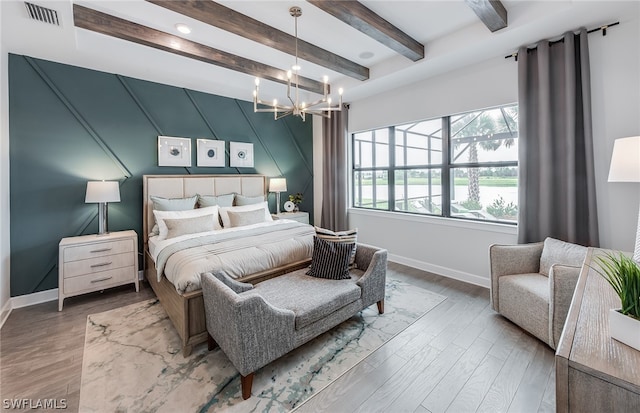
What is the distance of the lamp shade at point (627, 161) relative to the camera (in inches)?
77.6

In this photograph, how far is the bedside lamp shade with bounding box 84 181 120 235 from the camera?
3.13 metres

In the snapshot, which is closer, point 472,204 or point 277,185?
point 472,204

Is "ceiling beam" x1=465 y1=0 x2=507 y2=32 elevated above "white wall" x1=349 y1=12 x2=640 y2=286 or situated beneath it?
elevated above

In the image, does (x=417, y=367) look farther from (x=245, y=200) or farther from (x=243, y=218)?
(x=245, y=200)

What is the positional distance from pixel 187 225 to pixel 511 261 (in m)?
3.63

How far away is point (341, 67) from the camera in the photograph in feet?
11.9

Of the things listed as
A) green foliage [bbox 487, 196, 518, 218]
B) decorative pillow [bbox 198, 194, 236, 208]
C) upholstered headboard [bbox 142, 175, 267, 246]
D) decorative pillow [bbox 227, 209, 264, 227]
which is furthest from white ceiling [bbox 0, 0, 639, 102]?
decorative pillow [bbox 227, 209, 264, 227]

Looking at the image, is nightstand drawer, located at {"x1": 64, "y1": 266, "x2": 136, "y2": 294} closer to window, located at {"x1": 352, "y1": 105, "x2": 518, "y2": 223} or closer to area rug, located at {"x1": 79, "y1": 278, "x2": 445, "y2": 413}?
area rug, located at {"x1": 79, "y1": 278, "x2": 445, "y2": 413}

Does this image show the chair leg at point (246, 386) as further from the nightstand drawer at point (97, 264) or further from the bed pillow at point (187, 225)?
the nightstand drawer at point (97, 264)

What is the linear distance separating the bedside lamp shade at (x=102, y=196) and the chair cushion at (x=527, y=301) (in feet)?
14.2

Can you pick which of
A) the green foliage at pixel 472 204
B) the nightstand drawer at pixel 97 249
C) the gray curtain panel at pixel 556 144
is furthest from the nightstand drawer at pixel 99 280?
the gray curtain panel at pixel 556 144

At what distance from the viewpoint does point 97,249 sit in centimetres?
306

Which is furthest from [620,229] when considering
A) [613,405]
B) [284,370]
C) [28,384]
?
[28,384]

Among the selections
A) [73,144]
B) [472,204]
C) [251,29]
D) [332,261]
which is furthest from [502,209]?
[73,144]
